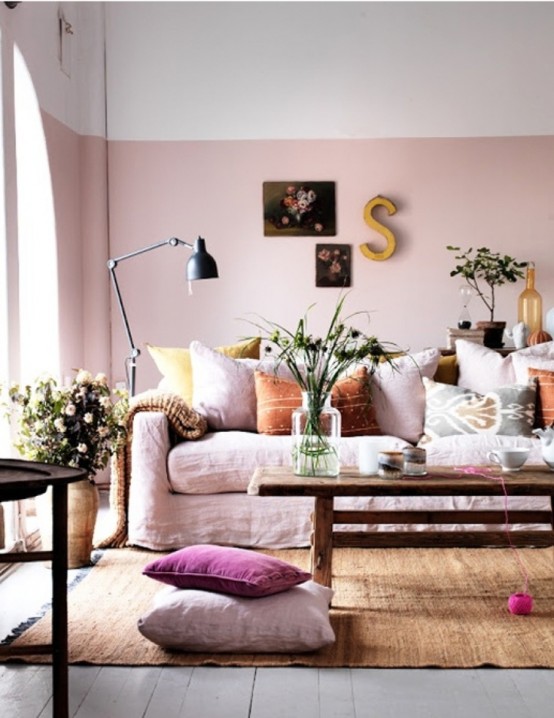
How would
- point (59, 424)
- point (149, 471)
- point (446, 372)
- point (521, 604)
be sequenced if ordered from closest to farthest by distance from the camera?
point (521, 604) → point (59, 424) → point (149, 471) → point (446, 372)

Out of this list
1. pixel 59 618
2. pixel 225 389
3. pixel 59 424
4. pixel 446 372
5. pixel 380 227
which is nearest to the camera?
pixel 59 618

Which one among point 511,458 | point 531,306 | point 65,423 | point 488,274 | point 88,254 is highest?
point 88,254

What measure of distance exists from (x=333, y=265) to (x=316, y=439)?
2.76 metres

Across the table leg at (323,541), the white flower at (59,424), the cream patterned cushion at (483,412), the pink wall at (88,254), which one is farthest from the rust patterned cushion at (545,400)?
the pink wall at (88,254)

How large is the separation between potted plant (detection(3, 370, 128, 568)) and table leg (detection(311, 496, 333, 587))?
1.03 m

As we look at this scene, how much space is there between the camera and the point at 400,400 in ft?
16.8

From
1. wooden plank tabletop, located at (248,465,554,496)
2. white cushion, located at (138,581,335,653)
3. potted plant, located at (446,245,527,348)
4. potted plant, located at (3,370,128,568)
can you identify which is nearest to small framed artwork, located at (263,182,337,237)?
potted plant, located at (446,245,527,348)

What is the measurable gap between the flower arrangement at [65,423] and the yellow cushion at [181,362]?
→ 1016mm

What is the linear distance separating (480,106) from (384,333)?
150 centimetres

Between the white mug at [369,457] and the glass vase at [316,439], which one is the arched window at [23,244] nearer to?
the glass vase at [316,439]

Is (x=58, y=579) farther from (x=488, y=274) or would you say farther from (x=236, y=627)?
(x=488, y=274)

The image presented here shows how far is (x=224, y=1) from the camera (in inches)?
255

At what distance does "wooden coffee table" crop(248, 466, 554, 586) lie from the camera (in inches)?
141

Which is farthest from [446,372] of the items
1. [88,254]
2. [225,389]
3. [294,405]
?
[88,254]
